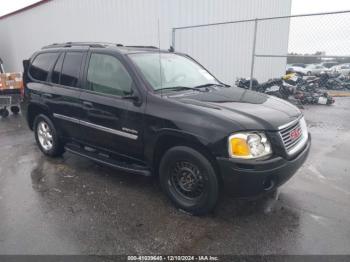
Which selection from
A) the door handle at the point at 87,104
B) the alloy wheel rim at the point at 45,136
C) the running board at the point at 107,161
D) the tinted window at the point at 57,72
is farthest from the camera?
the alloy wheel rim at the point at 45,136

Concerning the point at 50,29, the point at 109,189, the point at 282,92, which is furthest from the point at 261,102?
the point at 50,29

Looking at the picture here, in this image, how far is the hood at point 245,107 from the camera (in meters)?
3.16

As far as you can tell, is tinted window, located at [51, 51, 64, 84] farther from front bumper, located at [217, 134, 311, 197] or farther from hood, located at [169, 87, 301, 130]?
front bumper, located at [217, 134, 311, 197]

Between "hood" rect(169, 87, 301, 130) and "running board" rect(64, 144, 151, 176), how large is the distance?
3.23 feet

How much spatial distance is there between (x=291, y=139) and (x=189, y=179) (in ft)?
3.87

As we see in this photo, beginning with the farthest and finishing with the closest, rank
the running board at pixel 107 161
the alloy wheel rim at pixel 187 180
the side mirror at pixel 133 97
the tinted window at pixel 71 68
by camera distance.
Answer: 1. the tinted window at pixel 71 68
2. the running board at pixel 107 161
3. the side mirror at pixel 133 97
4. the alloy wheel rim at pixel 187 180

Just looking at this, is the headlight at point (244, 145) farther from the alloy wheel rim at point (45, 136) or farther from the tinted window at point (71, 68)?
the alloy wheel rim at point (45, 136)

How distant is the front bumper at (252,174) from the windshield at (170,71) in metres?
1.36

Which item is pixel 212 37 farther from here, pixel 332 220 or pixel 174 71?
pixel 332 220

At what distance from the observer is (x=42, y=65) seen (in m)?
5.29

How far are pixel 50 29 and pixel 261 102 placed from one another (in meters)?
12.9

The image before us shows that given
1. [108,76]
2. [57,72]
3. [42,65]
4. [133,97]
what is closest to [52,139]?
[57,72]

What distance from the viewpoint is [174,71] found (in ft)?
14.2

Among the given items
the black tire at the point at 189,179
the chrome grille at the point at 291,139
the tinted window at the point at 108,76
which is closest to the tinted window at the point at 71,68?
the tinted window at the point at 108,76
